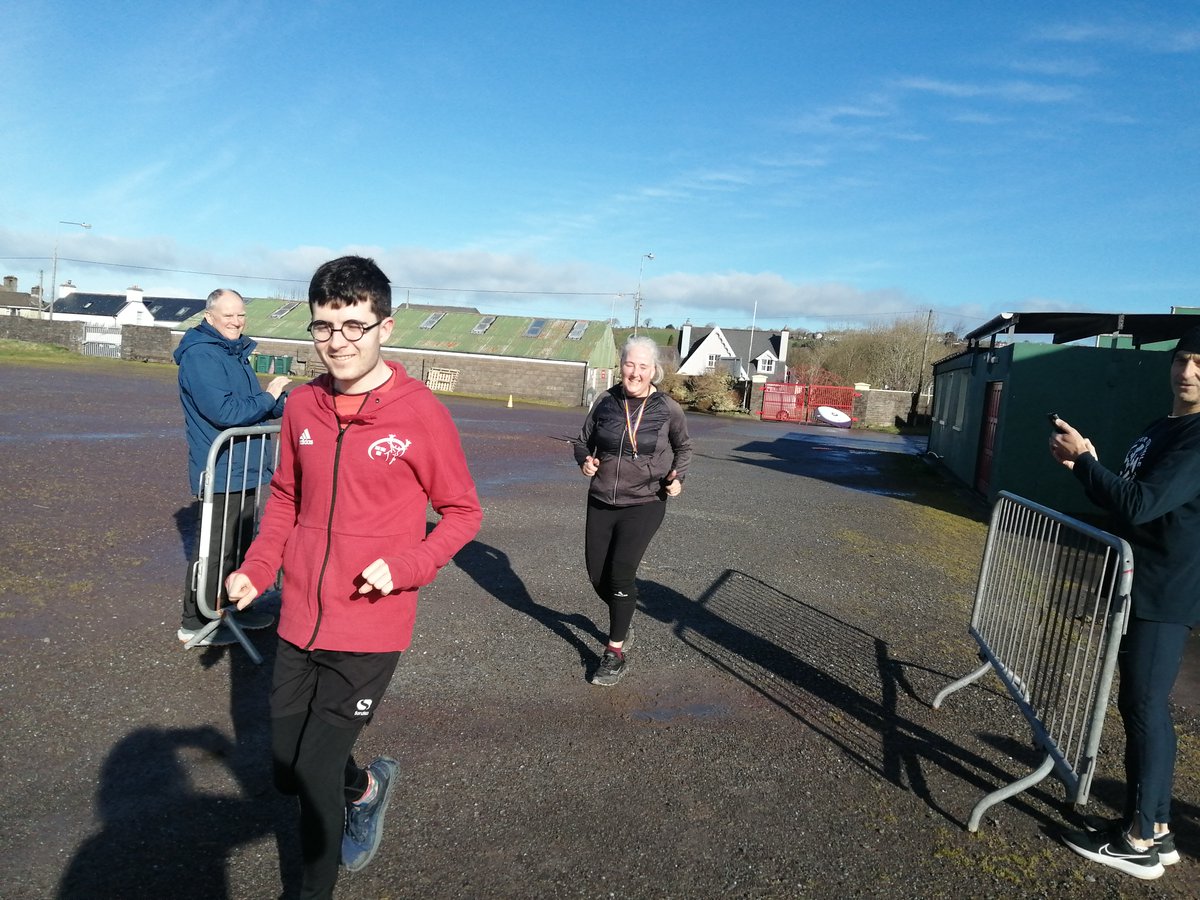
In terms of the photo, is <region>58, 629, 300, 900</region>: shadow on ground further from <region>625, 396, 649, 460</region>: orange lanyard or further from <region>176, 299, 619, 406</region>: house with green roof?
<region>176, 299, 619, 406</region>: house with green roof

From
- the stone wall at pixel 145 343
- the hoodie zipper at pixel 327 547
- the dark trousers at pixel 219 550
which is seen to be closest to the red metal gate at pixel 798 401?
the stone wall at pixel 145 343

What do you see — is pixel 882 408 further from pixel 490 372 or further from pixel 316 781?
pixel 316 781

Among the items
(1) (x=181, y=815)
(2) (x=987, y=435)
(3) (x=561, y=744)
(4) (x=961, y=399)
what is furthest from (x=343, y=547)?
(4) (x=961, y=399)

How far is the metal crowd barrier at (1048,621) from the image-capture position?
3.38 m

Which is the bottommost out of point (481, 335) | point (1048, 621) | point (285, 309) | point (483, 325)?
point (1048, 621)

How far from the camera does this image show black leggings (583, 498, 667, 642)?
5059 millimetres

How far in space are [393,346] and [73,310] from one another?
56438 millimetres

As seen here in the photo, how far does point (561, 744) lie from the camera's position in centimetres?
410

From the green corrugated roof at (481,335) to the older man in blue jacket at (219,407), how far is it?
130ft

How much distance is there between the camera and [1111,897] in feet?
10.3

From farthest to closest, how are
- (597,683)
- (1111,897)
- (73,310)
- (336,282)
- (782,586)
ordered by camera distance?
(73,310) < (782,586) < (597,683) < (1111,897) < (336,282)

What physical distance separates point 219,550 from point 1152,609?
4.70 metres

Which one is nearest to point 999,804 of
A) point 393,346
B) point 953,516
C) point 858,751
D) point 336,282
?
point 858,751

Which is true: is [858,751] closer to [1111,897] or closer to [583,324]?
[1111,897]
